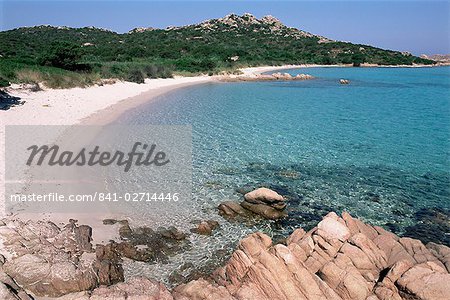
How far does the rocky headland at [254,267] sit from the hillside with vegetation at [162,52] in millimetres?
21394

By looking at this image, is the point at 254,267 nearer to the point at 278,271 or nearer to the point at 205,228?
the point at 278,271

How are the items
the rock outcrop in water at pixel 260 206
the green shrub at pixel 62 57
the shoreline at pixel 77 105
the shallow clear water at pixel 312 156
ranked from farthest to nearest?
the green shrub at pixel 62 57
the shoreline at pixel 77 105
the shallow clear water at pixel 312 156
the rock outcrop in water at pixel 260 206

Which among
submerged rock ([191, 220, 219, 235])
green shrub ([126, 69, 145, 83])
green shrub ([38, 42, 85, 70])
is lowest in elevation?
submerged rock ([191, 220, 219, 235])

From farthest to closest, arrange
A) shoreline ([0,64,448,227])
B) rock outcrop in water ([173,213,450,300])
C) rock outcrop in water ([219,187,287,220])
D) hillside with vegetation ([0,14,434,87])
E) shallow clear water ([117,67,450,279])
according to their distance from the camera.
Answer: hillside with vegetation ([0,14,434,87]), shoreline ([0,64,448,227]), shallow clear water ([117,67,450,279]), rock outcrop in water ([219,187,287,220]), rock outcrop in water ([173,213,450,300])

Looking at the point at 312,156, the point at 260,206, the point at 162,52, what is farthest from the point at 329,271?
the point at 162,52

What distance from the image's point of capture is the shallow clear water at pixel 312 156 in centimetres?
1338

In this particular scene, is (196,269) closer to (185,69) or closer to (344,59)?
(185,69)

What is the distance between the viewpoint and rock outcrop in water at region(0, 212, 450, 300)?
7.39 metres

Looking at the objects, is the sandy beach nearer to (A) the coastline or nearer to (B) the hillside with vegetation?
(A) the coastline

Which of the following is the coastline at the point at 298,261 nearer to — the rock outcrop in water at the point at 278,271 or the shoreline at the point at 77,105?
the rock outcrop in water at the point at 278,271

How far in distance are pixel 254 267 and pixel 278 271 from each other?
495mm

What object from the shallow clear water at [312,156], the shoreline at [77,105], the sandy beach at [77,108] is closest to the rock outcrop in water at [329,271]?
the shallow clear water at [312,156]

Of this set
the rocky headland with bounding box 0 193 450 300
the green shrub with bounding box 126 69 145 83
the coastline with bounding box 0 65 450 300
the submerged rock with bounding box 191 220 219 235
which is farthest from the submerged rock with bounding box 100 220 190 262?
the green shrub with bounding box 126 69 145 83

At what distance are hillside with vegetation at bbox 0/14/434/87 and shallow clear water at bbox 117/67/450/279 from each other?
11.6 meters
